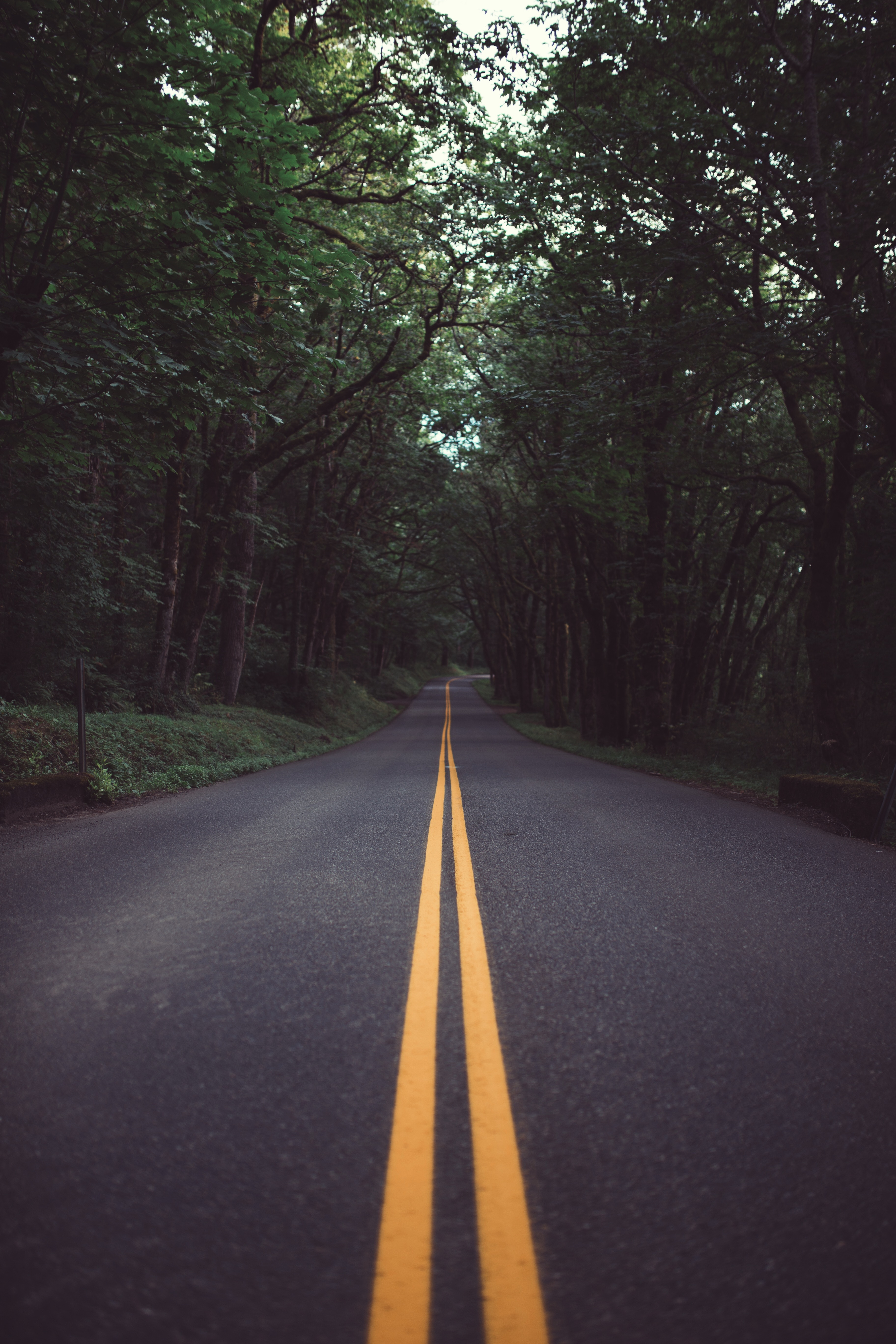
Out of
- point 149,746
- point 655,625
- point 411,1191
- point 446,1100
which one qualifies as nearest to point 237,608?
point 149,746

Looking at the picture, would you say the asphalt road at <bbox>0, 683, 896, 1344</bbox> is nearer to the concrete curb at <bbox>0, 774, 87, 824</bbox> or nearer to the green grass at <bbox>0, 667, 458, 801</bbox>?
the concrete curb at <bbox>0, 774, 87, 824</bbox>

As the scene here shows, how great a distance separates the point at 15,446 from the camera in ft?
28.3

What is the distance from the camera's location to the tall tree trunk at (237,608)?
780 inches

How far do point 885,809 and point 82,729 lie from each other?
9.30m

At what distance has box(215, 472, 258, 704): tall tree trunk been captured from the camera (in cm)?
1981

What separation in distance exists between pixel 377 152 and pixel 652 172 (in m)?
5.85

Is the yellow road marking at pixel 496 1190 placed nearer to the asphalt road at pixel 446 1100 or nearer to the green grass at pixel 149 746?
the asphalt road at pixel 446 1100

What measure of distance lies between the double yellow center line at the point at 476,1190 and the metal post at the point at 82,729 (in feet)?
22.9

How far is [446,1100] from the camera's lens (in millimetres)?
2705

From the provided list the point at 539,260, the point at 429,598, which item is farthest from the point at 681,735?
the point at 429,598

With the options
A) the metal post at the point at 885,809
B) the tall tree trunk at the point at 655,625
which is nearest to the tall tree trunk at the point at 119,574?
the tall tree trunk at the point at 655,625

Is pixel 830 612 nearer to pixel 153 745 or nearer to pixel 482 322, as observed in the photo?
pixel 482 322

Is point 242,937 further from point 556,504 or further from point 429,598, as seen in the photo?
point 429,598

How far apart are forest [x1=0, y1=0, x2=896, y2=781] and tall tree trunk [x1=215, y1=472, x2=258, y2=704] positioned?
0.39ft
